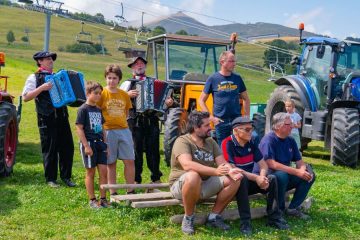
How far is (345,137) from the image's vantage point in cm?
990

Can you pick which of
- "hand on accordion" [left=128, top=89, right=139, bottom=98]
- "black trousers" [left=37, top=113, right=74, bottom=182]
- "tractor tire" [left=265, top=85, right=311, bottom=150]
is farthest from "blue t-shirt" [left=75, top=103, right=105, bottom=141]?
"tractor tire" [left=265, top=85, right=311, bottom=150]

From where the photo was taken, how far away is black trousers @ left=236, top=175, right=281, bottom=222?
18.6 feet

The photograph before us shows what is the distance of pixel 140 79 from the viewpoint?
7293 mm

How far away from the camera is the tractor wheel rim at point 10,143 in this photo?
809cm

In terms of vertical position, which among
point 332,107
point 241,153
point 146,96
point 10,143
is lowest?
point 10,143

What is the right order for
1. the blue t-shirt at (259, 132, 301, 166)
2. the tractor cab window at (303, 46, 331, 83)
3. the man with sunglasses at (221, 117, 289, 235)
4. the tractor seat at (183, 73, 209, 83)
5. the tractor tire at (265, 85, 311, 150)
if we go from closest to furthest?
1. the man with sunglasses at (221, 117, 289, 235)
2. the blue t-shirt at (259, 132, 301, 166)
3. the tractor seat at (183, 73, 209, 83)
4. the tractor cab window at (303, 46, 331, 83)
5. the tractor tire at (265, 85, 311, 150)

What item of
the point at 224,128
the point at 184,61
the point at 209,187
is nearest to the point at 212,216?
the point at 209,187

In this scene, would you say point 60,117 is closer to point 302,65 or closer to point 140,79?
point 140,79

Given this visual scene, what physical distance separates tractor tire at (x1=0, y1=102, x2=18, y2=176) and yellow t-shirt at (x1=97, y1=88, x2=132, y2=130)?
1.76 m

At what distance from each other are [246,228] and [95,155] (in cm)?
181

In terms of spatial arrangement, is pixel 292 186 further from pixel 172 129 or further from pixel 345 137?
pixel 345 137

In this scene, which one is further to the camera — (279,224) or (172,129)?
(172,129)

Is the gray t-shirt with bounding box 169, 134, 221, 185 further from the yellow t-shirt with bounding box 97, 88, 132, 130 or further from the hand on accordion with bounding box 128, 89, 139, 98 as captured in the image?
the hand on accordion with bounding box 128, 89, 139, 98

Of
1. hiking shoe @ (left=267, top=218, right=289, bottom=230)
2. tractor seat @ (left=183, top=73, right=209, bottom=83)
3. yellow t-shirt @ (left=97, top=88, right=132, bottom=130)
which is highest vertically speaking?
tractor seat @ (left=183, top=73, right=209, bottom=83)
